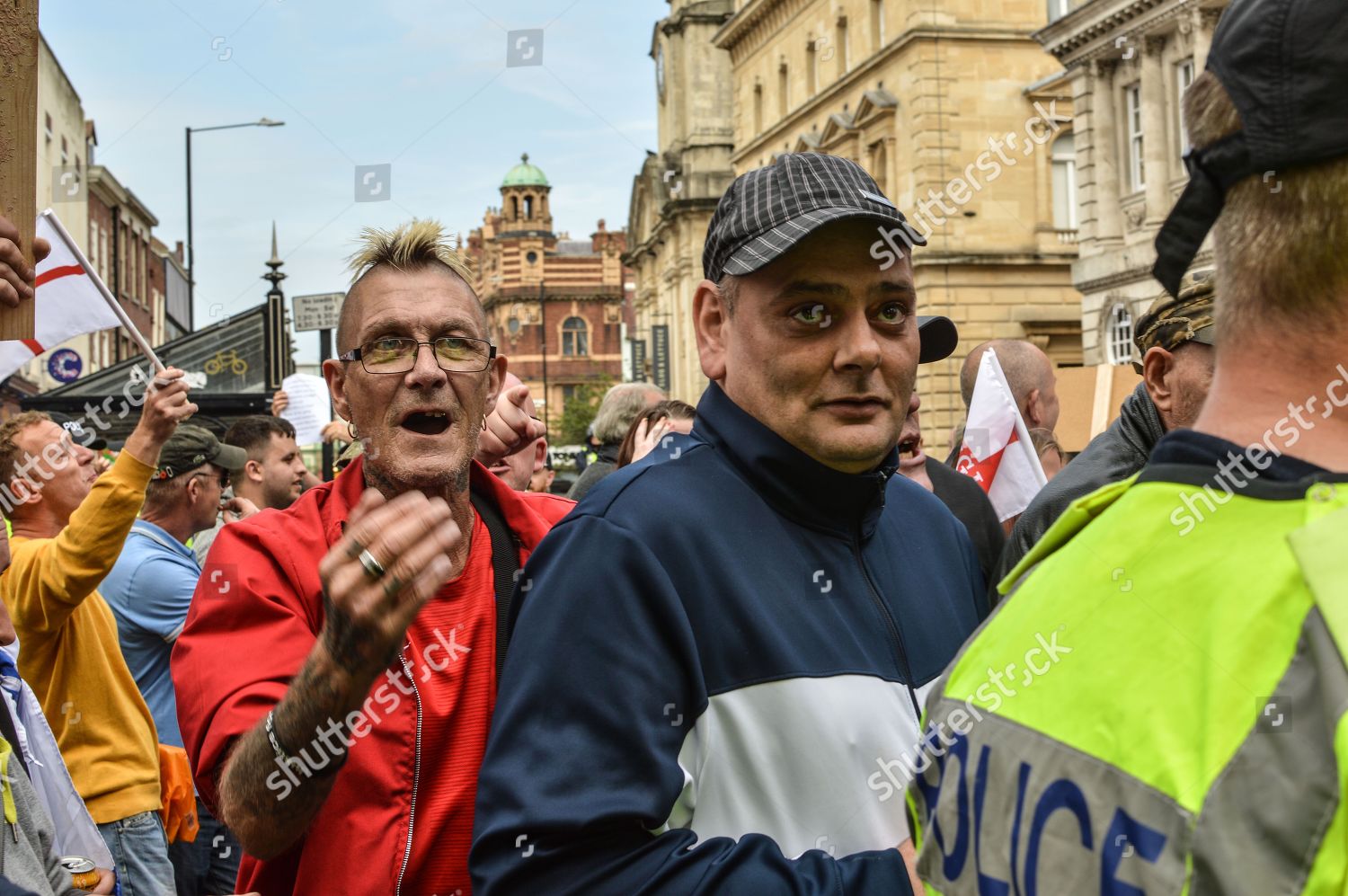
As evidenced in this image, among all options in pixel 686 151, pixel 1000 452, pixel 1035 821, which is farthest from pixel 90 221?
pixel 1035 821

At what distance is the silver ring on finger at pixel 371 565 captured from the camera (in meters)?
2.04

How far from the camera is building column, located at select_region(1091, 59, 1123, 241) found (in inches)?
1120

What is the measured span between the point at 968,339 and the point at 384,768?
35957mm

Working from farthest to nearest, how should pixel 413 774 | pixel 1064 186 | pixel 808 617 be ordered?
pixel 1064 186 → pixel 413 774 → pixel 808 617

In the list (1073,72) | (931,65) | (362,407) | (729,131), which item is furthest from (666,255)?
(362,407)

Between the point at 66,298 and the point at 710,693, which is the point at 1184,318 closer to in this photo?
the point at 710,693

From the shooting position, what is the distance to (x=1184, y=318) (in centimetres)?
397

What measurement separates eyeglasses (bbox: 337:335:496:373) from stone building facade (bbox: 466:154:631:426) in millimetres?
106166

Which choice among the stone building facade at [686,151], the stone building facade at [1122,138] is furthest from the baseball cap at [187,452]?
the stone building facade at [686,151]

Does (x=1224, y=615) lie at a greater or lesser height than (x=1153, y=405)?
lesser

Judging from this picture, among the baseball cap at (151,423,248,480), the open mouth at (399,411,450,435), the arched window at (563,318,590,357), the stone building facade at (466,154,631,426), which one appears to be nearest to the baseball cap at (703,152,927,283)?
the open mouth at (399,411,450,435)

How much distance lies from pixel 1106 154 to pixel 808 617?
2843 centimetres

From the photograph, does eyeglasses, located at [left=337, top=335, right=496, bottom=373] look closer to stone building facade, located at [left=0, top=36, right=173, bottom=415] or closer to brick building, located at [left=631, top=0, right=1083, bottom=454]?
stone building facade, located at [left=0, top=36, right=173, bottom=415]

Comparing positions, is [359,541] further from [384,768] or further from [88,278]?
[88,278]
